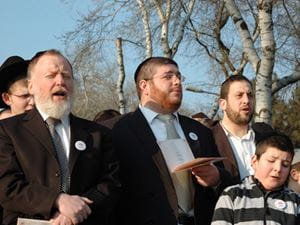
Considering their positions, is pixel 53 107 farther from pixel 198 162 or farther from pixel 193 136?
pixel 193 136

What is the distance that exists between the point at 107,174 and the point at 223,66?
15.9m

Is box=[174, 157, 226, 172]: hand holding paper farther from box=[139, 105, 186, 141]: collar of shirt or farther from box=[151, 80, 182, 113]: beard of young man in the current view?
box=[151, 80, 182, 113]: beard of young man

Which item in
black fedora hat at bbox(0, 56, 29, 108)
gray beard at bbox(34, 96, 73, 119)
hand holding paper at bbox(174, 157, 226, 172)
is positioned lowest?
hand holding paper at bbox(174, 157, 226, 172)

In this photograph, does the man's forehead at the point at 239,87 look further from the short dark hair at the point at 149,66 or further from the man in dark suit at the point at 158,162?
the short dark hair at the point at 149,66

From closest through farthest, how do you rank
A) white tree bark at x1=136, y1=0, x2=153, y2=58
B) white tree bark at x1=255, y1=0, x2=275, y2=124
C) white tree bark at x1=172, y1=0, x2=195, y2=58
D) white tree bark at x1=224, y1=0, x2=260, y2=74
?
1. white tree bark at x1=255, y1=0, x2=275, y2=124
2. white tree bark at x1=224, y1=0, x2=260, y2=74
3. white tree bark at x1=172, y1=0, x2=195, y2=58
4. white tree bark at x1=136, y1=0, x2=153, y2=58

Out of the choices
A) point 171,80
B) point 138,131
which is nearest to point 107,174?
point 138,131

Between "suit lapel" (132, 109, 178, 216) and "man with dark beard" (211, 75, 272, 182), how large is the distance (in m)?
0.74

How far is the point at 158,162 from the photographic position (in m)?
4.36

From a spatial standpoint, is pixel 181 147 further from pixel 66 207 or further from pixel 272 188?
pixel 66 207

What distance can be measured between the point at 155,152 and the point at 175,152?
0.49 feet

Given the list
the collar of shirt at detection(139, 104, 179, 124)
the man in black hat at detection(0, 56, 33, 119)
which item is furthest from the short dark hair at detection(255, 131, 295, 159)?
the man in black hat at detection(0, 56, 33, 119)

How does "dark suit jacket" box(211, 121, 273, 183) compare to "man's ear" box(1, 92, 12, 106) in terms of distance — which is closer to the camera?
"dark suit jacket" box(211, 121, 273, 183)

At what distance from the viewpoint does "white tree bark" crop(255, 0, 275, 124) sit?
934 cm

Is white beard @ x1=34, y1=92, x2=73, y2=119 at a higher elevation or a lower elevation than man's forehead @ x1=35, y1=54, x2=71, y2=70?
lower
